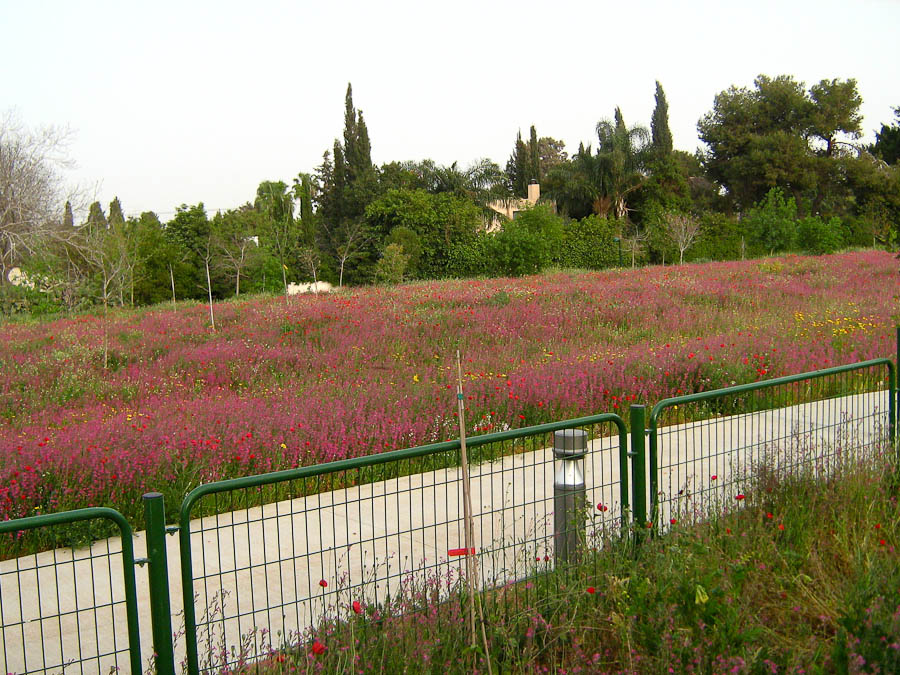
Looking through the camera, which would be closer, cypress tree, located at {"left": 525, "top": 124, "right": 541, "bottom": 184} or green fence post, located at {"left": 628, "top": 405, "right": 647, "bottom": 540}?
green fence post, located at {"left": 628, "top": 405, "right": 647, "bottom": 540}

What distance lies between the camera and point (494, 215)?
49594 mm

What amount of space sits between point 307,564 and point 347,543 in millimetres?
219

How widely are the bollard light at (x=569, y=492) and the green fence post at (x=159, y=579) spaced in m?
2.00

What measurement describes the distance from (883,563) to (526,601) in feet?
5.89

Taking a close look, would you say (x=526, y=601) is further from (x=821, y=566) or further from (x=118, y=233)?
(x=118, y=233)

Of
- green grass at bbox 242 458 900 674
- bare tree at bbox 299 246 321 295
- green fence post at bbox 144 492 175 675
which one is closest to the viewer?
green fence post at bbox 144 492 175 675

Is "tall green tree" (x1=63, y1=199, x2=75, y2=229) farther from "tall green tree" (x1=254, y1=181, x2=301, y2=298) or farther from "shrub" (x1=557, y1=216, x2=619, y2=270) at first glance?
Result: "shrub" (x1=557, y1=216, x2=619, y2=270)

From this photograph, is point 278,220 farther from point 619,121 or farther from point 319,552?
point 319,552

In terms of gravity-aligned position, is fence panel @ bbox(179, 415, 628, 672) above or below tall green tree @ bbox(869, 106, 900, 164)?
below

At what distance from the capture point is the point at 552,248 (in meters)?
40.4

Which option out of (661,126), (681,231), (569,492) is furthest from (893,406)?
(661,126)

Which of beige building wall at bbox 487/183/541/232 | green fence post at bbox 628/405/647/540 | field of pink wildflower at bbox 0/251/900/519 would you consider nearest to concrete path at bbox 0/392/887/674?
green fence post at bbox 628/405/647/540

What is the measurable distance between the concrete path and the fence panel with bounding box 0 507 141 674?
0.01 metres

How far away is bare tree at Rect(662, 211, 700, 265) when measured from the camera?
43028 mm
